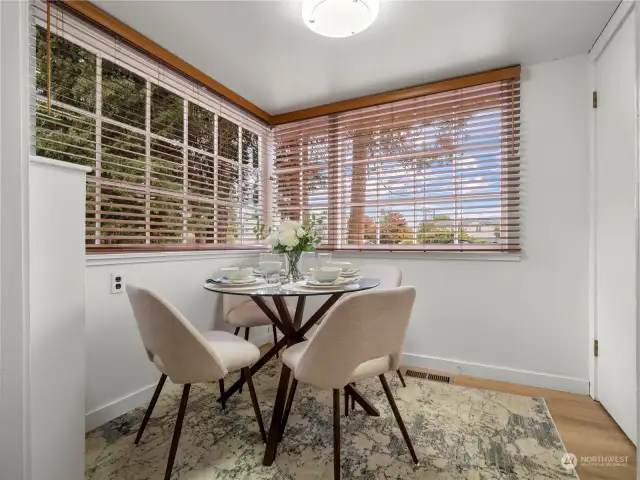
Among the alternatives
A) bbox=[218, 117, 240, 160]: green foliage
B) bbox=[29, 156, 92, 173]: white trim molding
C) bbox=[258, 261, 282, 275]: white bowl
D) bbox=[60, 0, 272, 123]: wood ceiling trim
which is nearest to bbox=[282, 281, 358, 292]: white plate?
bbox=[258, 261, 282, 275]: white bowl

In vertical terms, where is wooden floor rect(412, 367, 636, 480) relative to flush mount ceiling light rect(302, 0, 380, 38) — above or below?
below

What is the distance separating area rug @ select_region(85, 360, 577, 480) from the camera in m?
1.48

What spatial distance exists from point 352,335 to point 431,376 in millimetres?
1610

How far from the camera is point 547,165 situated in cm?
235

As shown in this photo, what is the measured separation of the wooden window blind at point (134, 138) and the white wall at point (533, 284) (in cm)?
31

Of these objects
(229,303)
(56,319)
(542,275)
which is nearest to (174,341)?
(56,319)

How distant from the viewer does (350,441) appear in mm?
1695

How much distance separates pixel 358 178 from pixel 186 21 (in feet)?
5.72

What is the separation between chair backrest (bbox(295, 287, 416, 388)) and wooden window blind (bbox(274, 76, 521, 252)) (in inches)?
58.1

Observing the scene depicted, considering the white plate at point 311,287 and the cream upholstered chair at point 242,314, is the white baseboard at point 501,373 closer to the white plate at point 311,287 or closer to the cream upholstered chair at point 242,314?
the cream upholstered chair at point 242,314

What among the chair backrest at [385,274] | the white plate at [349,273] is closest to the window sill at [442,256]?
the chair backrest at [385,274]

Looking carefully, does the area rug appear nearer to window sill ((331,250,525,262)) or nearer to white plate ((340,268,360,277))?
white plate ((340,268,360,277))

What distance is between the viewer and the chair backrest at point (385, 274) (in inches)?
94.2

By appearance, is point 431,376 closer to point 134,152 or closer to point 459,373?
point 459,373
